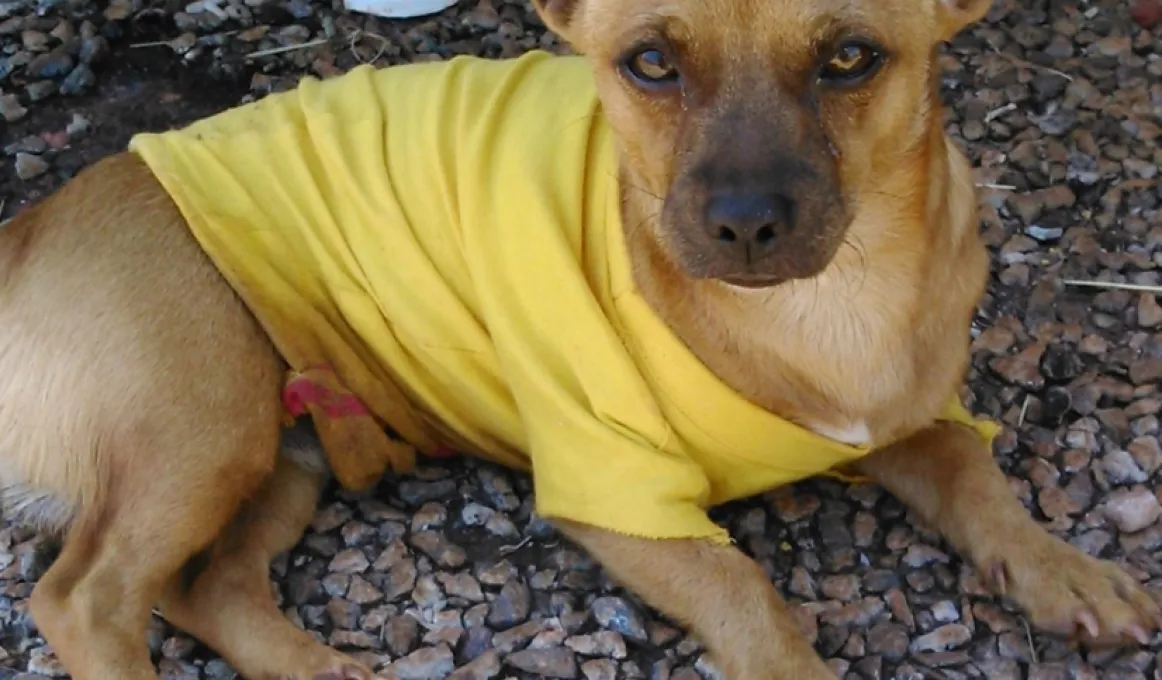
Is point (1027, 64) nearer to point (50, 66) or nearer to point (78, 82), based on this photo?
point (78, 82)

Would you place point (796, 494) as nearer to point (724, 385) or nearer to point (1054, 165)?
point (724, 385)

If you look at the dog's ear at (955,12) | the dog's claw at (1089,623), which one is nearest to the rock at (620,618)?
the dog's claw at (1089,623)

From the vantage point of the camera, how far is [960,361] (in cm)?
310

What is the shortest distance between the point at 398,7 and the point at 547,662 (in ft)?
8.93

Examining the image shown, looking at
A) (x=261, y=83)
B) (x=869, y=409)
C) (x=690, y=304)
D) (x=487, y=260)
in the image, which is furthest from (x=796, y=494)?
(x=261, y=83)

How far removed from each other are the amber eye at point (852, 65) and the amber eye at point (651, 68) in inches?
11.2

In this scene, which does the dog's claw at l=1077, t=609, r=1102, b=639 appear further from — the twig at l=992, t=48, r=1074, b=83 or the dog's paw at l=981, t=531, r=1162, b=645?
the twig at l=992, t=48, r=1074, b=83

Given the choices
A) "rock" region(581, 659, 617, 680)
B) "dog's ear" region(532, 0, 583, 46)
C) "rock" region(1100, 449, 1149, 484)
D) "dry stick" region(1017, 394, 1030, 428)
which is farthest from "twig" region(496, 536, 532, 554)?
"rock" region(1100, 449, 1149, 484)

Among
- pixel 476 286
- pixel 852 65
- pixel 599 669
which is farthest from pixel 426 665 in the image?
pixel 852 65

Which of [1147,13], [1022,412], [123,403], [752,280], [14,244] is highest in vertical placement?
[752,280]

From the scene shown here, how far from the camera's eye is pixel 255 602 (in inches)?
119

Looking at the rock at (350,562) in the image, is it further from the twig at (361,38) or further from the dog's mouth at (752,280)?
the twig at (361,38)

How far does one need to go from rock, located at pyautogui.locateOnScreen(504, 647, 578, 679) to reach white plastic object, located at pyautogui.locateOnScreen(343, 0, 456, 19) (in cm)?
268

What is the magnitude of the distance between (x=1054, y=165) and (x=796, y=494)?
1523 mm
